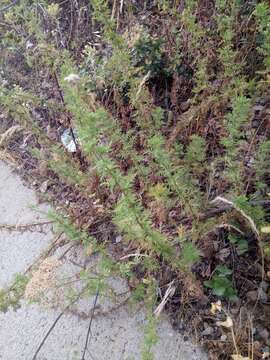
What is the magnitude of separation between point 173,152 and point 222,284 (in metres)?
0.75

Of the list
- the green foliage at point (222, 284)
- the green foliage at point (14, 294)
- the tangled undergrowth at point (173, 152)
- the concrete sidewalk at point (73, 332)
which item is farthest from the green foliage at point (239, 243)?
the green foliage at point (14, 294)

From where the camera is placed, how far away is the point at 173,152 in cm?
232

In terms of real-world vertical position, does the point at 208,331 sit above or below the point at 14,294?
below

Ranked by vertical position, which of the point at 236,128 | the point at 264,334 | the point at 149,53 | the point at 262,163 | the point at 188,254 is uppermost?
the point at 149,53

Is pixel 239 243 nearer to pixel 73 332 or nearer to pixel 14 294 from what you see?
pixel 73 332

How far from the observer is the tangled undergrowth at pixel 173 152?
6.35 ft

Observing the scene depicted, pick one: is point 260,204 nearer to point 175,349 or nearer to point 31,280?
point 175,349

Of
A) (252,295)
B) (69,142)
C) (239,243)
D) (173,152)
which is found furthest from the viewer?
(69,142)

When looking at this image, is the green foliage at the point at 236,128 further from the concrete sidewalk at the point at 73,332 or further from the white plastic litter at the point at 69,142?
the white plastic litter at the point at 69,142

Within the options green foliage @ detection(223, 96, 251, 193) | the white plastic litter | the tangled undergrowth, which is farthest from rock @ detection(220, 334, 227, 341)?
the white plastic litter

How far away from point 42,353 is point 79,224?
0.75 meters

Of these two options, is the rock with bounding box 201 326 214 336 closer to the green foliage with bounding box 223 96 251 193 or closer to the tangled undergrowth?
the tangled undergrowth

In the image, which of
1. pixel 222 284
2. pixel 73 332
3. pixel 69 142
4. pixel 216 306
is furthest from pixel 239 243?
pixel 69 142

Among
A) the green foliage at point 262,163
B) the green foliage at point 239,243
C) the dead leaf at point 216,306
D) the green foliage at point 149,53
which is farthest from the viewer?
the green foliage at point 149,53
